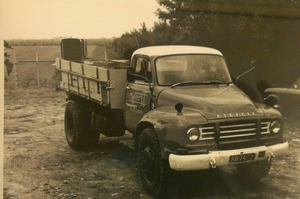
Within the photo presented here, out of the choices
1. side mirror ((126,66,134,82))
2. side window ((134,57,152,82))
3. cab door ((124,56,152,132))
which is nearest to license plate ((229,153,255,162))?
cab door ((124,56,152,132))

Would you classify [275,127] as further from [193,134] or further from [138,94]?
[138,94]

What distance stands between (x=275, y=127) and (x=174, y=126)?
94 cm

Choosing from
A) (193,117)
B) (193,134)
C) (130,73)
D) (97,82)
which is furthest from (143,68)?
(193,134)

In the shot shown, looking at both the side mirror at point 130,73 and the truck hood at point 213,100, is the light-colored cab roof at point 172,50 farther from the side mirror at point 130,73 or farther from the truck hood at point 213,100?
the truck hood at point 213,100

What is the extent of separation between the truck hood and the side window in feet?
1.07

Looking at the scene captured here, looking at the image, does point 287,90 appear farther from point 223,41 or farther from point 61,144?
point 61,144

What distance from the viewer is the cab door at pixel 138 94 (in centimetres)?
373

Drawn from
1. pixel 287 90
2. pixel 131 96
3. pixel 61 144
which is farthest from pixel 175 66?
pixel 61 144

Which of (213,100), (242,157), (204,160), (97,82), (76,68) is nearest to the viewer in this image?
(204,160)

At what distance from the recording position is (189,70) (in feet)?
12.1

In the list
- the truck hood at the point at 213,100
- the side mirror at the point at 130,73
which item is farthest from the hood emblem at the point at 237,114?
the side mirror at the point at 130,73

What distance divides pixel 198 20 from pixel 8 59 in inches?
73.5

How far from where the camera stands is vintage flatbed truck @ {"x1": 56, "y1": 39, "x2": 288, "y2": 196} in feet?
9.96

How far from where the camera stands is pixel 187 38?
4293 millimetres
